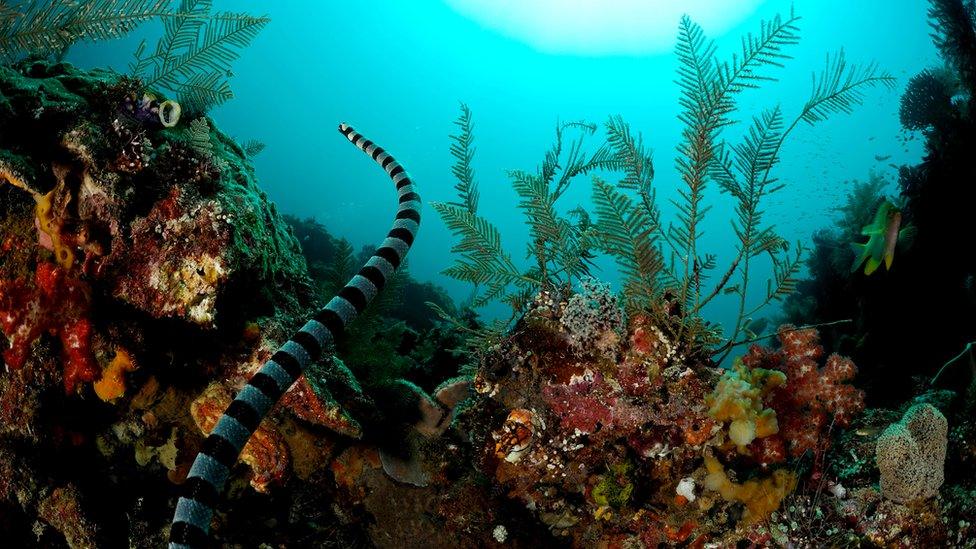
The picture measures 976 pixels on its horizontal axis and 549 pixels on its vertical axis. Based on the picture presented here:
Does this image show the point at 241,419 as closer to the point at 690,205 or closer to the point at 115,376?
the point at 115,376

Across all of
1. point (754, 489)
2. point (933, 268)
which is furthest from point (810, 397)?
point (933, 268)

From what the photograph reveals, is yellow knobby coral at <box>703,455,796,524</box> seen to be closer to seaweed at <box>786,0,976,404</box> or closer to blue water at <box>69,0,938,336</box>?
seaweed at <box>786,0,976,404</box>

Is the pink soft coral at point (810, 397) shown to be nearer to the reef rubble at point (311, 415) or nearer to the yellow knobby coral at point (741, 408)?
the reef rubble at point (311, 415)

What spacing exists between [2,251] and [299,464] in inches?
90.2

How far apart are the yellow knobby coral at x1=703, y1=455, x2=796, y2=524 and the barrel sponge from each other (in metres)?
0.57

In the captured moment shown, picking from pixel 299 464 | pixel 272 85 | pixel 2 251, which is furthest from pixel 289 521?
pixel 272 85

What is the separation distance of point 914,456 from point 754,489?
949 mm

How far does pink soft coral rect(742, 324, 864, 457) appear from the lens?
3.25 metres

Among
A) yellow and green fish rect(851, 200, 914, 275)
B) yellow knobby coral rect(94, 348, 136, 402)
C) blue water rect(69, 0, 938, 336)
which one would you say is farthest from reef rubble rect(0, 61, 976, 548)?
blue water rect(69, 0, 938, 336)

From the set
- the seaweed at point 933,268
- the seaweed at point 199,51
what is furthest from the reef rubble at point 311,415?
the seaweed at point 933,268

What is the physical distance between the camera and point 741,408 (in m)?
2.87

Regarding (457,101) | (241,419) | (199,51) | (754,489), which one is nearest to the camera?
(241,419)

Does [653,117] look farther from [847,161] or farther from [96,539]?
[96,539]

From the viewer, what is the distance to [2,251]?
3045mm
